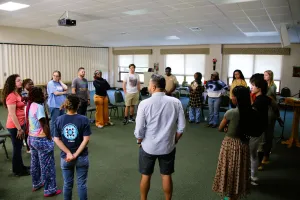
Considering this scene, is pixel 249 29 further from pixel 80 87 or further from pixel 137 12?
pixel 80 87

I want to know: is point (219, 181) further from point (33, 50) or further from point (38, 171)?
point (33, 50)

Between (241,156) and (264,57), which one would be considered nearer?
(241,156)

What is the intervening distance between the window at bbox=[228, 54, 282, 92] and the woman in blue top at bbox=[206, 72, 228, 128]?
449cm

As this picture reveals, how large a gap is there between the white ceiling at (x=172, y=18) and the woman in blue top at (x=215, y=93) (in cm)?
159

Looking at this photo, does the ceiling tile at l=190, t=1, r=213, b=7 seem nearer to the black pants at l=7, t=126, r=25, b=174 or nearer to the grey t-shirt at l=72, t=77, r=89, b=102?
the grey t-shirt at l=72, t=77, r=89, b=102

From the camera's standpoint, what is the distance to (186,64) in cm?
1166

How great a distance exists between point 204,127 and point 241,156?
375 centimetres

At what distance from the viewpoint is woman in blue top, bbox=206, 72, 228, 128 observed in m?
6.02

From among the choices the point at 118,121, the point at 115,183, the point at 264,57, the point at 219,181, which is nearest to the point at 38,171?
the point at 115,183

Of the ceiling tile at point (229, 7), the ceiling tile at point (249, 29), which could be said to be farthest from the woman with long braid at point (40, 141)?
the ceiling tile at point (249, 29)

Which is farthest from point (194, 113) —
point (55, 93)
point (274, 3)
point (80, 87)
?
point (55, 93)

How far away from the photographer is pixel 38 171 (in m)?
3.04

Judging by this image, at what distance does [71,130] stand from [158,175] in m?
1.70

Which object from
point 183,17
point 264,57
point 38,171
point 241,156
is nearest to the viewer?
point 241,156
